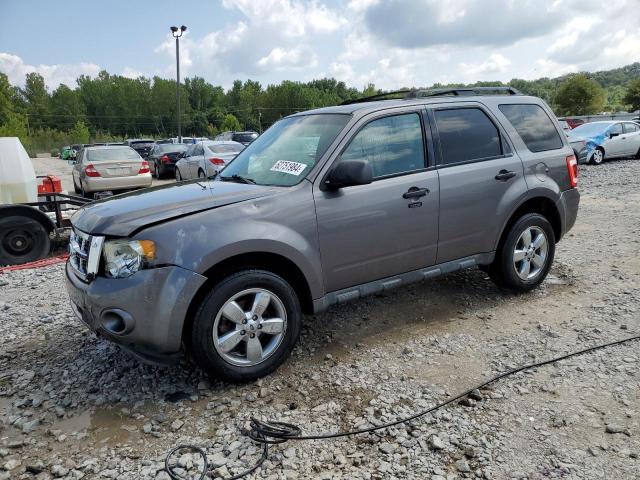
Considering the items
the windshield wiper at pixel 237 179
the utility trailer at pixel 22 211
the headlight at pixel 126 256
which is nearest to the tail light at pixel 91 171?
the utility trailer at pixel 22 211

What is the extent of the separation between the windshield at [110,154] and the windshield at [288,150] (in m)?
10.5

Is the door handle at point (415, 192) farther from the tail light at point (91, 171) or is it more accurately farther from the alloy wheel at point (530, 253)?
the tail light at point (91, 171)

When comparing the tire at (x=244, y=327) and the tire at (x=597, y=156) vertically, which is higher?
the tire at (x=597, y=156)

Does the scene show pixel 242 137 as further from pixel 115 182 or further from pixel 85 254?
pixel 85 254

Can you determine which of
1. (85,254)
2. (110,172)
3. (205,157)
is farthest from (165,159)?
(85,254)

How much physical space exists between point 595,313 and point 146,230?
12.9 ft

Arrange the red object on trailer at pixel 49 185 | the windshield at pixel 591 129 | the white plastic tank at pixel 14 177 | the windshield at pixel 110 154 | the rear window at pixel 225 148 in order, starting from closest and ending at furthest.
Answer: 1. the white plastic tank at pixel 14 177
2. the red object on trailer at pixel 49 185
3. the windshield at pixel 110 154
4. the rear window at pixel 225 148
5. the windshield at pixel 591 129

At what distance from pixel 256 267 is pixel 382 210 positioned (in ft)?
3.54

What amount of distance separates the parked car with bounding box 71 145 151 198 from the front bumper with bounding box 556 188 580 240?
11.1m

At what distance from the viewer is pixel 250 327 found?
335cm

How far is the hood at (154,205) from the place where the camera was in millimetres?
3168

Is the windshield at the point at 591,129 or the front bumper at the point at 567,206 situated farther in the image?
the windshield at the point at 591,129

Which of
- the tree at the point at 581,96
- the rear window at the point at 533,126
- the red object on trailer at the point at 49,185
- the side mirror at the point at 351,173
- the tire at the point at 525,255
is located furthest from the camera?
the tree at the point at 581,96

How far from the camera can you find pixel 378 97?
4805mm
